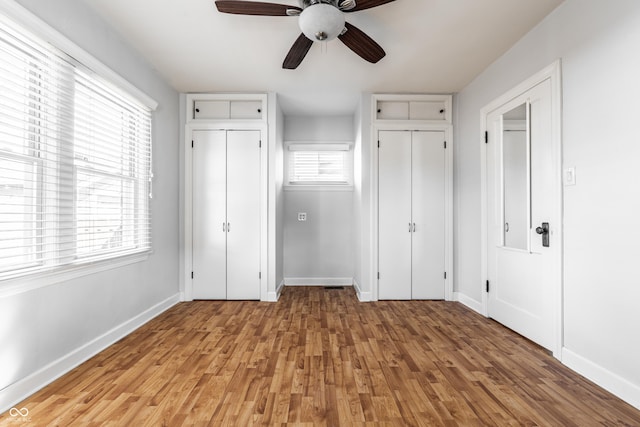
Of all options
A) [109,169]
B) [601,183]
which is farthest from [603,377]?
[109,169]

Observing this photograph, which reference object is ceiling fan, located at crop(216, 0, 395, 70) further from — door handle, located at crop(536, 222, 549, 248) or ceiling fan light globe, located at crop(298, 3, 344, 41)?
door handle, located at crop(536, 222, 549, 248)

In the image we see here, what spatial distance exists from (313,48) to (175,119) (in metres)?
1.93

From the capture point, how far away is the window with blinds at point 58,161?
6.02ft

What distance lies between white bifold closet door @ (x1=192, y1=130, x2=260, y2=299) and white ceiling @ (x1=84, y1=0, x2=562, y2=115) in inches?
26.0

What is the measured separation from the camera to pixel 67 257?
2.23m

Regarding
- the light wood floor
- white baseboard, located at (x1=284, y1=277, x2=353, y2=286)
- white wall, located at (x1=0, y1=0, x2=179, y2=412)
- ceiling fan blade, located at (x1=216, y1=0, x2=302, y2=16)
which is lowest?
the light wood floor

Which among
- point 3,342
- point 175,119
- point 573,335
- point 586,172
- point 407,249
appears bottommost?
point 573,335

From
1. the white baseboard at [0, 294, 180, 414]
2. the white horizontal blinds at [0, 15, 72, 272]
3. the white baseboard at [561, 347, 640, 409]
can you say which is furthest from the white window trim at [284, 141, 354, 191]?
the white baseboard at [561, 347, 640, 409]

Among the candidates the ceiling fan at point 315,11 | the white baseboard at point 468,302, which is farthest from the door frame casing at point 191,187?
the white baseboard at point 468,302

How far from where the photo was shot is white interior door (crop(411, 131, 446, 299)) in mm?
4035

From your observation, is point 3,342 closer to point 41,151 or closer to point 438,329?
point 41,151

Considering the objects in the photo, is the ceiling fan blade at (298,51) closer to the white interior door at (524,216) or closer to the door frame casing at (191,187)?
the door frame casing at (191,187)

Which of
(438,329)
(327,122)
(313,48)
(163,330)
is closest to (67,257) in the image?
(163,330)

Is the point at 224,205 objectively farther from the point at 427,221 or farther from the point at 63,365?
the point at 427,221
